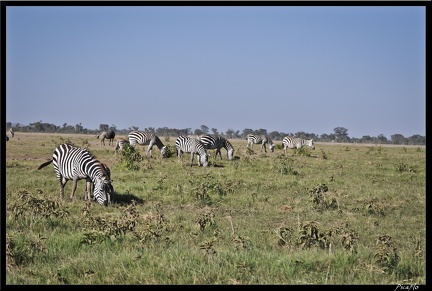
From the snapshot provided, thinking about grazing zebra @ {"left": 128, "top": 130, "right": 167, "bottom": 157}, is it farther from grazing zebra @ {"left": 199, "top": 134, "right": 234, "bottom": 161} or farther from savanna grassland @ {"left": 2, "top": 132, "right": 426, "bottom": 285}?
savanna grassland @ {"left": 2, "top": 132, "right": 426, "bottom": 285}

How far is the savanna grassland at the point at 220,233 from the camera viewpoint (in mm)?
5887

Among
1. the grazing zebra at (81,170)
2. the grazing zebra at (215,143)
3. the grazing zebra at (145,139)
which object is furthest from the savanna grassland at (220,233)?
the grazing zebra at (145,139)

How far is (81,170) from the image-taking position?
12.3 metres

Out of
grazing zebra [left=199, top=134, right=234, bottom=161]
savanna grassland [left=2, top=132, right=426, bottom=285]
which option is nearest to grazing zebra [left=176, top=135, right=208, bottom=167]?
grazing zebra [left=199, top=134, right=234, bottom=161]

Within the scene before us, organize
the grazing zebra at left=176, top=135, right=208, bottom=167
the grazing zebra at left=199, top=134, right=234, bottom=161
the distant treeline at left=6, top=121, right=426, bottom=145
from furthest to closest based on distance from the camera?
the distant treeline at left=6, top=121, right=426, bottom=145
the grazing zebra at left=199, top=134, right=234, bottom=161
the grazing zebra at left=176, top=135, right=208, bottom=167

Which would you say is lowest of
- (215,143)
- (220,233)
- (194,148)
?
(220,233)

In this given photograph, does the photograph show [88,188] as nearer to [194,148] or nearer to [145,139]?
[194,148]

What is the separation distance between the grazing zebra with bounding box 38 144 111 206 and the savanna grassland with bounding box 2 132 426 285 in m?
0.41

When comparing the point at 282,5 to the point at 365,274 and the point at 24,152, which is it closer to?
the point at 365,274

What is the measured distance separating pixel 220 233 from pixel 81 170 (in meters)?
5.01

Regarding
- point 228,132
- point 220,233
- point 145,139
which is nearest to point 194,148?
point 145,139

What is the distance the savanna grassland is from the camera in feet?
19.3
